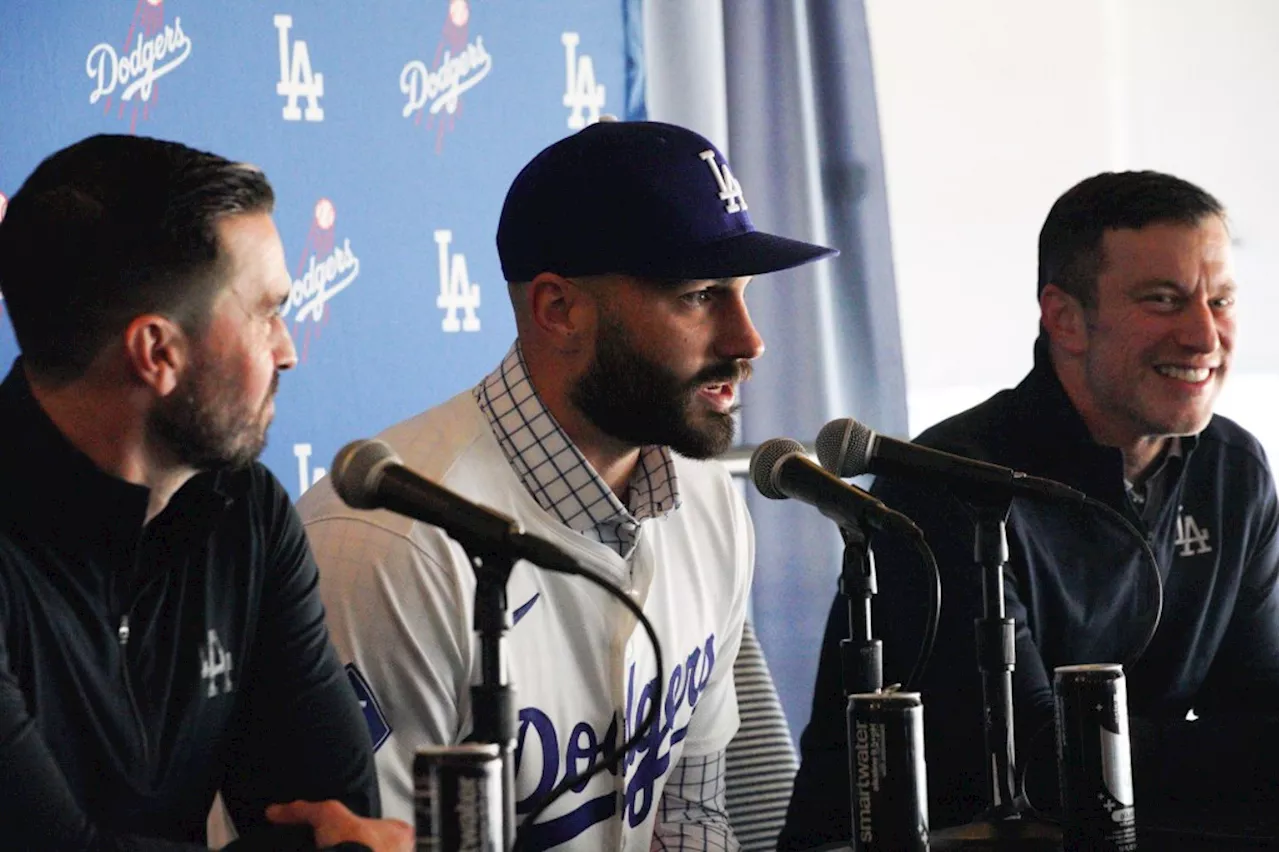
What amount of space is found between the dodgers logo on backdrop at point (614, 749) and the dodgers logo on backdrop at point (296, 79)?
127 cm

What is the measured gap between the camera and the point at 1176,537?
8.18 ft

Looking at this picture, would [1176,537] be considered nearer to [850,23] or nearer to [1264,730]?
[1264,730]

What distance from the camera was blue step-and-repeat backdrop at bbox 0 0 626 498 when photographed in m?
2.57

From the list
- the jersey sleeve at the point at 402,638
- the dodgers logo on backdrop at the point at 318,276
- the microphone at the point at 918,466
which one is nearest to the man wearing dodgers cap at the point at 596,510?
the jersey sleeve at the point at 402,638

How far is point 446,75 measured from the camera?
2936mm

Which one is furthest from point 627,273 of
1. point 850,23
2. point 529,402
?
point 850,23

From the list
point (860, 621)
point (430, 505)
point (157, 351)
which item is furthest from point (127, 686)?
point (860, 621)

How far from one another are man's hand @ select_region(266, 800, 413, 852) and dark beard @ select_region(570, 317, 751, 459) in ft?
2.11

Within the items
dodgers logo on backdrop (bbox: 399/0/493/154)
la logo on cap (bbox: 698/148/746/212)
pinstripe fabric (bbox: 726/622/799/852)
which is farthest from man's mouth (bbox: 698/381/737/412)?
dodgers logo on backdrop (bbox: 399/0/493/154)

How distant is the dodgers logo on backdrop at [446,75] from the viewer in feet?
9.49

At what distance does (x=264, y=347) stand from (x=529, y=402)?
45 cm

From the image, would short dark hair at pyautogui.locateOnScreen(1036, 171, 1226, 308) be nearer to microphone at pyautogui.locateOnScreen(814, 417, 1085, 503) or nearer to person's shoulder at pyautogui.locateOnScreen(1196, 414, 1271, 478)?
person's shoulder at pyautogui.locateOnScreen(1196, 414, 1271, 478)

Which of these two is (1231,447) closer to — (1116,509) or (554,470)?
(1116,509)

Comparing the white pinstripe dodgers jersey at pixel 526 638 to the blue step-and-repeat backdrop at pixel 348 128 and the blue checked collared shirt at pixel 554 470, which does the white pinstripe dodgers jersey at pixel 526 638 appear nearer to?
the blue checked collared shirt at pixel 554 470
